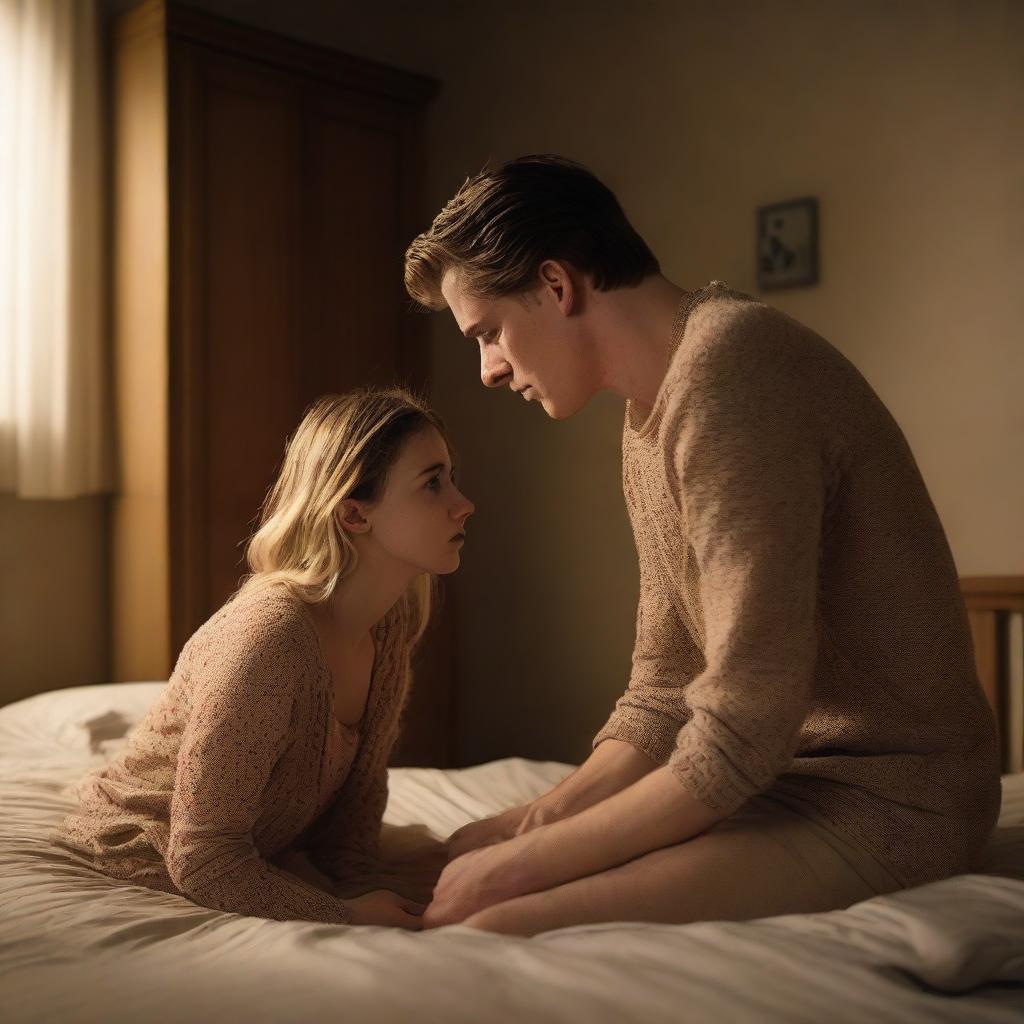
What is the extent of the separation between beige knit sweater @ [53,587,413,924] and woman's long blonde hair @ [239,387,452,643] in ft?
0.27

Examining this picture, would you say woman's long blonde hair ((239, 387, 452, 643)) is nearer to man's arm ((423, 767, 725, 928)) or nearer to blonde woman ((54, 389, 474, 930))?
blonde woman ((54, 389, 474, 930))

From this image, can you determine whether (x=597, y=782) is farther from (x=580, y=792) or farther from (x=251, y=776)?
(x=251, y=776)

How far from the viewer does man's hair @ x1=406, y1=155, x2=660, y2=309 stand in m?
1.19

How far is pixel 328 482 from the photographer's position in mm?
1472

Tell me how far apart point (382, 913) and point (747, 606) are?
0.53 m

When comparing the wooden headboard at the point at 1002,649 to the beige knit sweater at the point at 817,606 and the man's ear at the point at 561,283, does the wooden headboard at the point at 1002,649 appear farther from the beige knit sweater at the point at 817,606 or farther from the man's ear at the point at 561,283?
the man's ear at the point at 561,283

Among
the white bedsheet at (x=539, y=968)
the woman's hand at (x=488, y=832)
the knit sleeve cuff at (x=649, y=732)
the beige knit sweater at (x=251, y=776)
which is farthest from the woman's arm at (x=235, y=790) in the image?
the knit sleeve cuff at (x=649, y=732)

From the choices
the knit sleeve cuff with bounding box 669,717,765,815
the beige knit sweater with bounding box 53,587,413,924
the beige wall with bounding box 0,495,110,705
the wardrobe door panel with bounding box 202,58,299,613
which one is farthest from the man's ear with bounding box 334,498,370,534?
the beige wall with bounding box 0,495,110,705

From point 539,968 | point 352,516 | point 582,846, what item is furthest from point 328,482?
A: point 539,968

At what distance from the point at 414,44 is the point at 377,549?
2.72 metres

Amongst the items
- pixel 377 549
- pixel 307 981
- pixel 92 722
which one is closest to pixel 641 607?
pixel 377 549

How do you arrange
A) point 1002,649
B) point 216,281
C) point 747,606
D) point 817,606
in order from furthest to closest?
1. point 216,281
2. point 1002,649
3. point 817,606
4. point 747,606

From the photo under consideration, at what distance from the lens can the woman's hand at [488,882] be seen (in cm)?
108

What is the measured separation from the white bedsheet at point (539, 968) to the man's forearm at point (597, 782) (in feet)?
1.39
